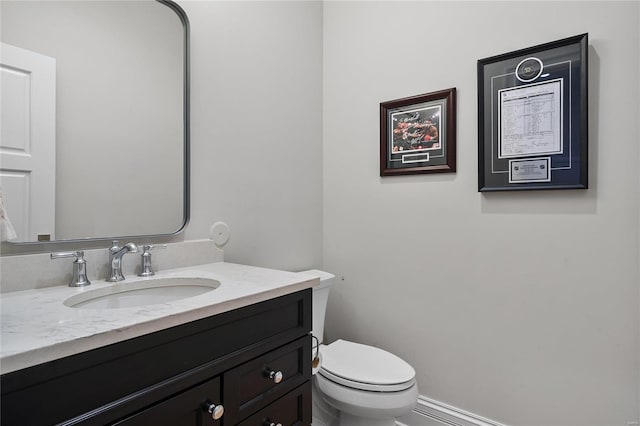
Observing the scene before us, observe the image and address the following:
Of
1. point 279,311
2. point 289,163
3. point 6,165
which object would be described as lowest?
point 279,311

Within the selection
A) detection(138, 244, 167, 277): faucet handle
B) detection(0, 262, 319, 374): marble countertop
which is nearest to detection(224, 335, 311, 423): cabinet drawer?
detection(0, 262, 319, 374): marble countertop

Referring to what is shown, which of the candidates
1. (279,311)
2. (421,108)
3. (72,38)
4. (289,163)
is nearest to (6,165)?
(72,38)

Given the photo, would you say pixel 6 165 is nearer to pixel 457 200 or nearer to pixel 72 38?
pixel 72 38

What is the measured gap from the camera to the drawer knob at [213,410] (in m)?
0.82

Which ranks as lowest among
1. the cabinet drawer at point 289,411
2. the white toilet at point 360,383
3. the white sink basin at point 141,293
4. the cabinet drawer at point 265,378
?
the white toilet at point 360,383

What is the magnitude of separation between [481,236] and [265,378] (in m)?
1.14

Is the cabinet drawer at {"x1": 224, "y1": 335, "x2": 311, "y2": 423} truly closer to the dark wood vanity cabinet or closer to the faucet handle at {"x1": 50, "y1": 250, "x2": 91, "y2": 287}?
the dark wood vanity cabinet

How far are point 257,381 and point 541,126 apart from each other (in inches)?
56.3

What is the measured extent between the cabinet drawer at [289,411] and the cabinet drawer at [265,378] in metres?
0.02

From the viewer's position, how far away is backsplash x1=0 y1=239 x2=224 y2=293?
97 cm

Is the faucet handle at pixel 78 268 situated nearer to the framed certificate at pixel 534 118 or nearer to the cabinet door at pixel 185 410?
the cabinet door at pixel 185 410

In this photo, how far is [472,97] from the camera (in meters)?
1.63

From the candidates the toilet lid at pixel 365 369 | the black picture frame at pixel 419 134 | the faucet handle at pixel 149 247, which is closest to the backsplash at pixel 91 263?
the faucet handle at pixel 149 247

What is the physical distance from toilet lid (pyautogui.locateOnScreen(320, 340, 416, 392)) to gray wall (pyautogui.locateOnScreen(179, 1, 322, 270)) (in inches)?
20.3
